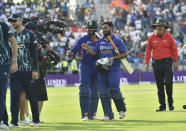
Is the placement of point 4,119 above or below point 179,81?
above

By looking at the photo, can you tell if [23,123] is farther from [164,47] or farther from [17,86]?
[164,47]

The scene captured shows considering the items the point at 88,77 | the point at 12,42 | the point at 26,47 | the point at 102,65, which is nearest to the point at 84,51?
the point at 88,77

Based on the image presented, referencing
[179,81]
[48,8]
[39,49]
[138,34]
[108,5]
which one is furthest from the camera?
[108,5]

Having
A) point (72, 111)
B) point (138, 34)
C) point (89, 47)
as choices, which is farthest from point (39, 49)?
point (138, 34)

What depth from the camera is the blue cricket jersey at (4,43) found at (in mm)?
10719

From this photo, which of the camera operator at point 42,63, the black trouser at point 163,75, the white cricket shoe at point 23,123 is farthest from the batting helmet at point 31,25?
the black trouser at point 163,75

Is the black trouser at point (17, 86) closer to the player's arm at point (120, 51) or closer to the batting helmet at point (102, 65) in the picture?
the batting helmet at point (102, 65)

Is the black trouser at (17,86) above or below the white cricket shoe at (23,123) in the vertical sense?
above

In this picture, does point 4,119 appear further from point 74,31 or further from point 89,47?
point 74,31

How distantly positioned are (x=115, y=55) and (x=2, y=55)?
3304 mm

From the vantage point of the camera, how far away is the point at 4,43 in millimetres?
10789

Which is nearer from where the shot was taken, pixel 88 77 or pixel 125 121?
pixel 125 121

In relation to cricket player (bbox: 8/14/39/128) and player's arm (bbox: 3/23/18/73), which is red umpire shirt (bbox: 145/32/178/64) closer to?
cricket player (bbox: 8/14/39/128)

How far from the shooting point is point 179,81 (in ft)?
110
